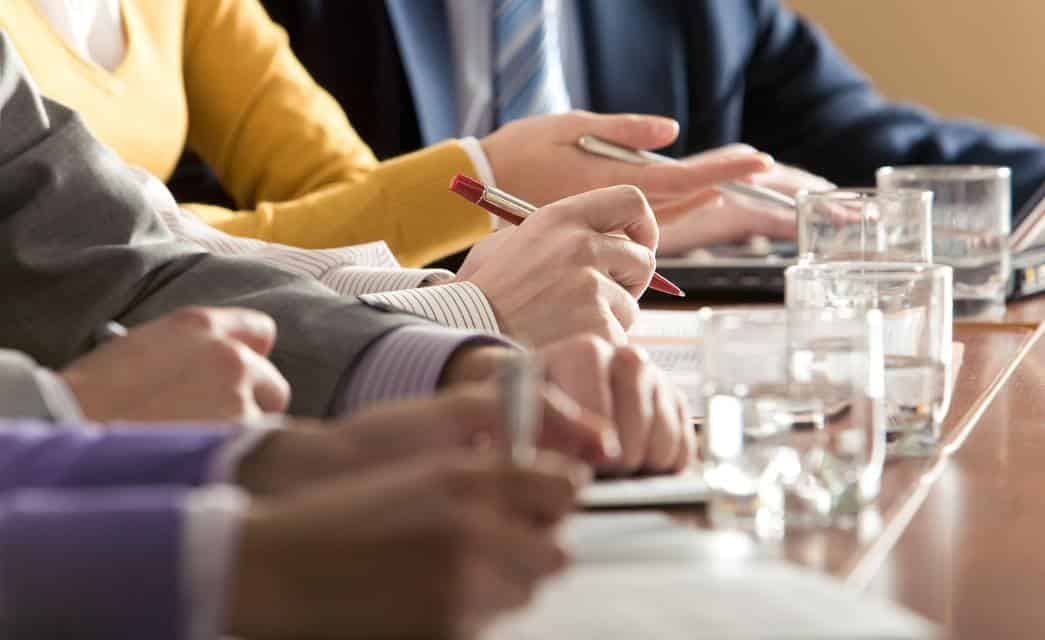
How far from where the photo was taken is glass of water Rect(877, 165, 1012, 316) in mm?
1328

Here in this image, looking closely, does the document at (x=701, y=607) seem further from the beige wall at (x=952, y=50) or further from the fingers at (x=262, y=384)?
the beige wall at (x=952, y=50)

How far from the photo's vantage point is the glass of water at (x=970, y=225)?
4.36 feet

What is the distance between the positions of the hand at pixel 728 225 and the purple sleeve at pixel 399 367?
2.76 feet

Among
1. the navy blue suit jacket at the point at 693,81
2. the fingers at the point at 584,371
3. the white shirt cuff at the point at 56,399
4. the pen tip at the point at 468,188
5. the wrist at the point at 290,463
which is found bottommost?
the navy blue suit jacket at the point at 693,81

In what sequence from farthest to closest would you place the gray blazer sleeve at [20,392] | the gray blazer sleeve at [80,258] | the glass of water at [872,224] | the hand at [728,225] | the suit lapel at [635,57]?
the suit lapel at [635,57] < the hand at [728,225] < the glass of water at [872,224] < the gray blazer sleeve at [80,258] < the gray blazer sleeve at [20,392]

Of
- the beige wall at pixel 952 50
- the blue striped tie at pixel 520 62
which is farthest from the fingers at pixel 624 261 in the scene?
the beige wall at pixel 952 50

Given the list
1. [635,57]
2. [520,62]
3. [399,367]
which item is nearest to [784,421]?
[399,367]

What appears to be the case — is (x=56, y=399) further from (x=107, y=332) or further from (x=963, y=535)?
(x=963, y=535)

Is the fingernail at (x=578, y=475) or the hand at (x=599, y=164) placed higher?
the fingernail at (x=578, y=475)

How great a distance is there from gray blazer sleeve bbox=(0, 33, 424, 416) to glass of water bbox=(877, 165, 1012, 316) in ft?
2.14

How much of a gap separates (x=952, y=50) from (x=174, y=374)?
8.08 feet

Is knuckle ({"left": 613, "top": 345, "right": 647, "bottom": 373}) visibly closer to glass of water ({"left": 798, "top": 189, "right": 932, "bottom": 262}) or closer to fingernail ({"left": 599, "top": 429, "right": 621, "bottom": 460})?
fingernail ({"left": 599, "top": 429, "right": 621, "bottom": 460})

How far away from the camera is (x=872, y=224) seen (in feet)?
3.58

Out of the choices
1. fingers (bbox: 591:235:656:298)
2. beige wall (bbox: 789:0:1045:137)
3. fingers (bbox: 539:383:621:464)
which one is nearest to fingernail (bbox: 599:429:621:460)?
fingers (bbox: 539:383:621:464)
